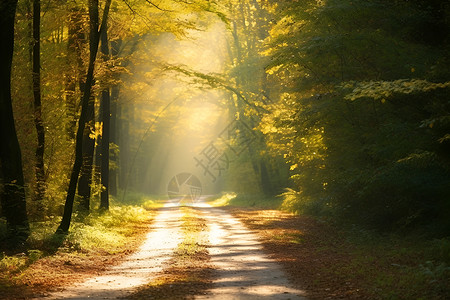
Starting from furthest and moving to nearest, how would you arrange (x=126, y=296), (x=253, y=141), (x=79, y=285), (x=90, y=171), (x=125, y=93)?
(x=253, y=141) < (x=125, y=93) < (x=90, y=171) < (x=79, y=285) < (x=126, y=296)

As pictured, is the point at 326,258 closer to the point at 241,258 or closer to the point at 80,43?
the point at 241,258

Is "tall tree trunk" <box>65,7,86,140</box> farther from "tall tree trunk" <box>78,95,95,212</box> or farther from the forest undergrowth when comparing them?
the forest undergrowth

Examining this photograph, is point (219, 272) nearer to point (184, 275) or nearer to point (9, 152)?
point (184, 275)

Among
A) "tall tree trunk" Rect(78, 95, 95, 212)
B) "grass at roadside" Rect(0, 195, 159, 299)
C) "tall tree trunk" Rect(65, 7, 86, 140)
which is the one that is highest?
"tall tree trunk" Rect(65, 7, 86, 140)

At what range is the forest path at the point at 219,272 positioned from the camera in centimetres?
798

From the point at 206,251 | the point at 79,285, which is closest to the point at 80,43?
the point at 206,251

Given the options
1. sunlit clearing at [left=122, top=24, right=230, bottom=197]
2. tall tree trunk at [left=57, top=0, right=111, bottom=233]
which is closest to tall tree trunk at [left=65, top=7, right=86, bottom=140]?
tall tree trunk at [left=57, top=0, right=111, bottom=233]

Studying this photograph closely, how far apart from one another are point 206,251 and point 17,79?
23.7 ft

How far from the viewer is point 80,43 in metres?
→ 15.8

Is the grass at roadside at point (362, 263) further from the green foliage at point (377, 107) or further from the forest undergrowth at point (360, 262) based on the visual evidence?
the green foliage at point (377, 107)

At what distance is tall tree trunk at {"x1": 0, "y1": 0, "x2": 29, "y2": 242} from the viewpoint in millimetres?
11484

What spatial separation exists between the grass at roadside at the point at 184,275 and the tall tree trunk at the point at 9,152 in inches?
155

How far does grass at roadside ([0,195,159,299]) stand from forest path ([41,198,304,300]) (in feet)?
1.80

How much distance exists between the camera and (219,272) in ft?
33.0
